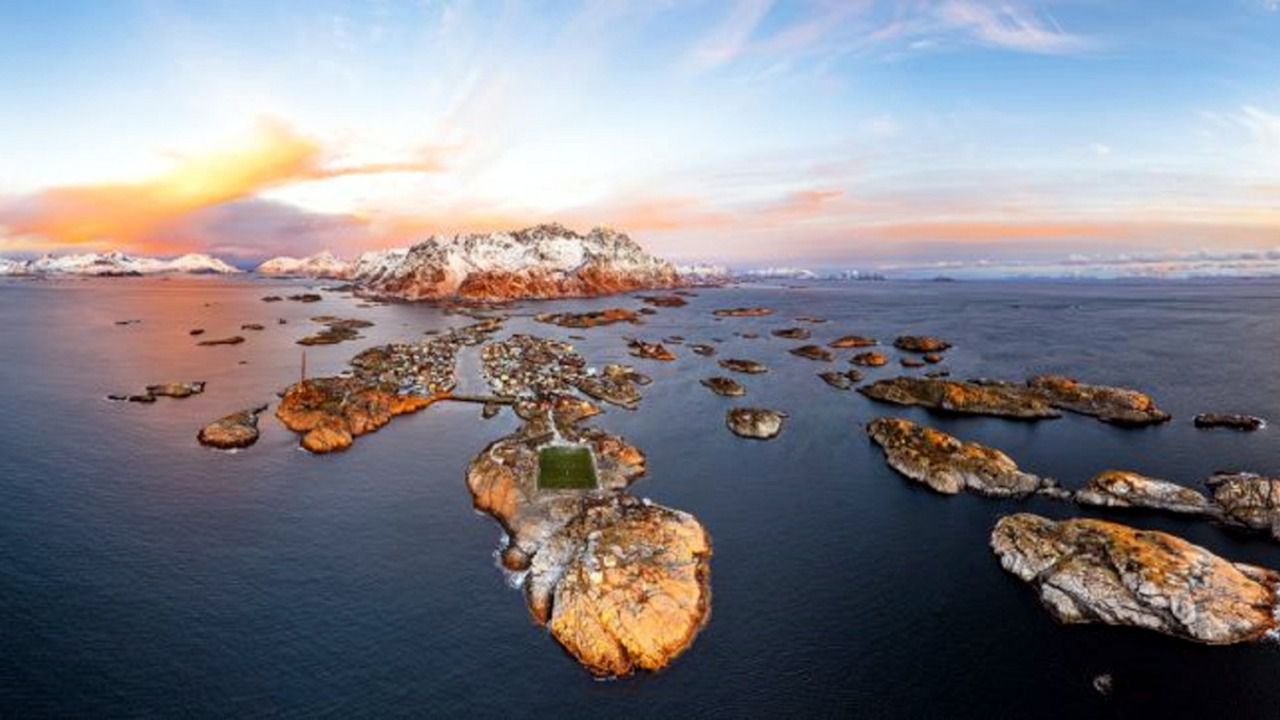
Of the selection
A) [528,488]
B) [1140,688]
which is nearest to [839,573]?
[1140,688]

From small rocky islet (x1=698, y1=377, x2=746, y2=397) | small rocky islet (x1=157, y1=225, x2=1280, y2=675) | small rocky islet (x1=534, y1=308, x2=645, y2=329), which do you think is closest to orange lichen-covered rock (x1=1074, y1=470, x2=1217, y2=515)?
small rocky islet (x1=157, y1=225, x2=1280, y2=675)

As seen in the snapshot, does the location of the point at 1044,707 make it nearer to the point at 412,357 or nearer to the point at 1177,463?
the point at 1177,463

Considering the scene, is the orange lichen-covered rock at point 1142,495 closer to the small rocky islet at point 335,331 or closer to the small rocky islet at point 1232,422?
the small rocky islet at point 1232,422

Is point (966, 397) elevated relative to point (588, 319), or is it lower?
lower

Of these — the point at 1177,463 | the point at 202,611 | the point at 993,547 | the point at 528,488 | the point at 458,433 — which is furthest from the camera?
the point at 458,433

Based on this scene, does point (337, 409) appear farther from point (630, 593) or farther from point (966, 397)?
point (966, 397)

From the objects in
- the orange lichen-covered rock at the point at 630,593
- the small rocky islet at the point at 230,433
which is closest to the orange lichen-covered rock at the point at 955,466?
the orange lichen-covered rock at the point at 630,593

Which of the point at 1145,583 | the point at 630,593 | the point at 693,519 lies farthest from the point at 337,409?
the point at 1145,583
